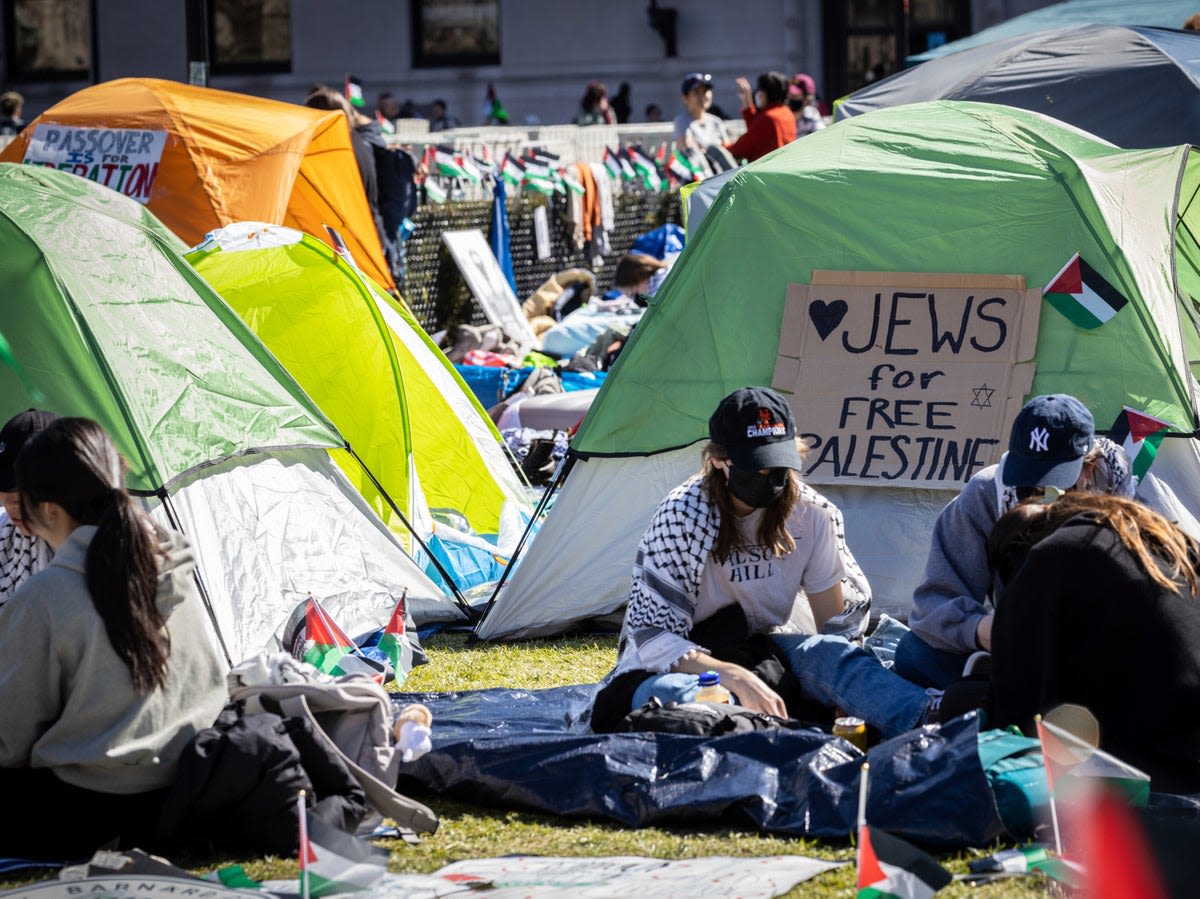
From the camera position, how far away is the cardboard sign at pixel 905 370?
615 centimetres

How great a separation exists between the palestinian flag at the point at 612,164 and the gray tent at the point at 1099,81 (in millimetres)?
5119

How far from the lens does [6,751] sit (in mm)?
3824

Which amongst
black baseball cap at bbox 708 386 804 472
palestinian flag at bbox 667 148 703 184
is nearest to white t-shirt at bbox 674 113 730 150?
palestinian flag at bbox 667 148 703 184

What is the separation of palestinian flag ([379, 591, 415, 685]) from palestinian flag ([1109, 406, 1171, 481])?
2548 millimetres

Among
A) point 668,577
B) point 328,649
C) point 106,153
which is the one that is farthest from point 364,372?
point 106,153

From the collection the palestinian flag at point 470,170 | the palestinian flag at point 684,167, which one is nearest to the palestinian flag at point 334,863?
the palestinian flag at point 470,170

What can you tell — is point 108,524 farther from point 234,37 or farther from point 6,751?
point 234,37

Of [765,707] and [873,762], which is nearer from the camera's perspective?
[873,762]

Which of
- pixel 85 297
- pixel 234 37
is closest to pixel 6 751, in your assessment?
pixel 85 297

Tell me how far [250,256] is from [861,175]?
2832mm

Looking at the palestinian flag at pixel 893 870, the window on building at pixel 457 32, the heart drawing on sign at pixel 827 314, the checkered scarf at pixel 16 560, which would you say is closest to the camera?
the palestinian flag at pixel 893 870

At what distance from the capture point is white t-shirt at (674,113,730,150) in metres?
15.7

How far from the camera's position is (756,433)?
179 inches

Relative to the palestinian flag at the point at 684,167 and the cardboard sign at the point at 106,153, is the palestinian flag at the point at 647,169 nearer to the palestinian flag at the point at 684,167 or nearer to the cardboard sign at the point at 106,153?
the palestinian flag at the point at 684,167
